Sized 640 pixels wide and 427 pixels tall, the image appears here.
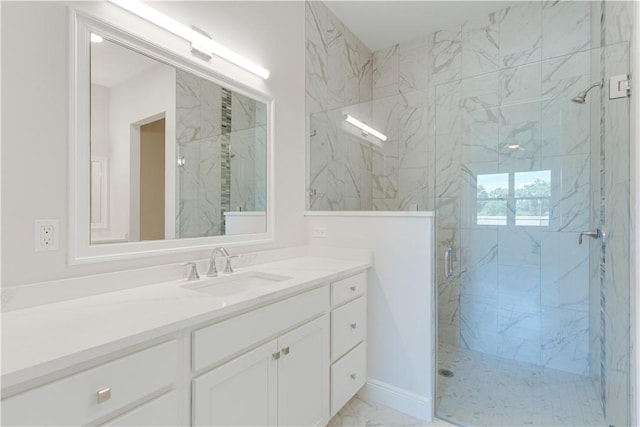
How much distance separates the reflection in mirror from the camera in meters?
1.25

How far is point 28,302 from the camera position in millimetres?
1014

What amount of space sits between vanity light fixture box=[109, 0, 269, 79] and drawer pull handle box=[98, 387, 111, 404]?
1.42m

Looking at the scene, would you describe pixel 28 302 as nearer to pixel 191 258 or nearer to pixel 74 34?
pixel 191 258

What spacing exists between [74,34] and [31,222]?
714 mm

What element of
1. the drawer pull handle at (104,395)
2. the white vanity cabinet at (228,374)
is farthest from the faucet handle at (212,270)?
the drawer pull handle at (104,395)

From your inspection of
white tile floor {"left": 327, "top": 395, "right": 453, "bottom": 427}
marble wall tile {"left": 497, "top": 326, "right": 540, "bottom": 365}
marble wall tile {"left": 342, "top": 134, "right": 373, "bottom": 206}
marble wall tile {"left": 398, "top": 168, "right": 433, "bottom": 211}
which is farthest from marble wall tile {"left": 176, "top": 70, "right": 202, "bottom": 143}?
marble wall tile {"left": 497, "top": 326, "right": 540, "bottom": 365}

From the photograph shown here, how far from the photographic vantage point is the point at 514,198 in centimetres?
236

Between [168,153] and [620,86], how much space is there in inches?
90.1

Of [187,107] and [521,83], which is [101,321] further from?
[521,83]

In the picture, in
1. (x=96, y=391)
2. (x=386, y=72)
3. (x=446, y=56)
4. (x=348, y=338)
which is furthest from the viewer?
(x=386, y=72)

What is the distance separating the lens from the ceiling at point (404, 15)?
2533 mm

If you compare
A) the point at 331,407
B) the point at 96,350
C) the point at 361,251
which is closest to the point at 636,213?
the point at 361,251

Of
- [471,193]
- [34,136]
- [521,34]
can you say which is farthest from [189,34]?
[521,34]

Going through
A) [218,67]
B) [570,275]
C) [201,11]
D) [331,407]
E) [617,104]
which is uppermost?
[201,11]
